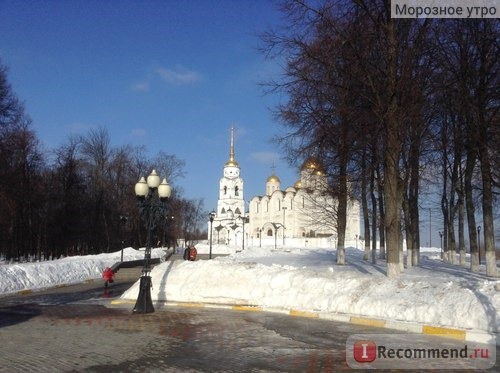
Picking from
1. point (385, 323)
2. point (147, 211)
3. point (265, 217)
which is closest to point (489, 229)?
point (385, 323)

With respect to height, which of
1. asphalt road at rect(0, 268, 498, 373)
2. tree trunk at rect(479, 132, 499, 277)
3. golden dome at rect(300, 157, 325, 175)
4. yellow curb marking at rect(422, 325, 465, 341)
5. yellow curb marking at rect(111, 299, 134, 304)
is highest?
golden dome at rect(300, 157, 325, 175)

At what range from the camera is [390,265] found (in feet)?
52.9

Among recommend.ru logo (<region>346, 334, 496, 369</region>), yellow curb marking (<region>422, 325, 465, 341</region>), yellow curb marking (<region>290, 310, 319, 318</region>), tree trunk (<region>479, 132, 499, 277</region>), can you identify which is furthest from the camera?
tree trunk (<region>479, 132, 499, 277</region>)

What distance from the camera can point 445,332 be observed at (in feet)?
35.2

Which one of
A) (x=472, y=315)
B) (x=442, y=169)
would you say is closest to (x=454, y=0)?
(x=472, y=315)

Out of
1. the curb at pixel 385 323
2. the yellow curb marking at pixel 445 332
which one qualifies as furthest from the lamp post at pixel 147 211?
the yellow curb marking at pixel 445 332

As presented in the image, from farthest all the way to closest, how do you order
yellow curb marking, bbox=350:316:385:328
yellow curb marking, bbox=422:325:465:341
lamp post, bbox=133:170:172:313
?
lamp post, bbox=133:170:172:313
yellow curb marking, bbox=350:316:385:328
yellow curb marking, bbox=422:325:465:341

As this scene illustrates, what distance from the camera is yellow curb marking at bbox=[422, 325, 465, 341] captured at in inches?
412

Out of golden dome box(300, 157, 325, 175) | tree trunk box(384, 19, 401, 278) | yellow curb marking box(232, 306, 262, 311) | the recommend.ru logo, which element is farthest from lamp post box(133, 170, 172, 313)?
golden dome box(300, 157, 325, 175)

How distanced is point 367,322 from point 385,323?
525mm

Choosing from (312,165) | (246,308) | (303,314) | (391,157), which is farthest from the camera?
(312,165)

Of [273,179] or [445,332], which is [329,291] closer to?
[445,332]

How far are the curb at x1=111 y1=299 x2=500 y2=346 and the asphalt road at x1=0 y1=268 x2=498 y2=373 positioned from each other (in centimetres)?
38

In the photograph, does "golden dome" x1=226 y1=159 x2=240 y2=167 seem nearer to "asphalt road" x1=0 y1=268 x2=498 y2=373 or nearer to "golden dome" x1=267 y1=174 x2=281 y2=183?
"golden dome" x1=267 y1=174 x2=281 y2=183
